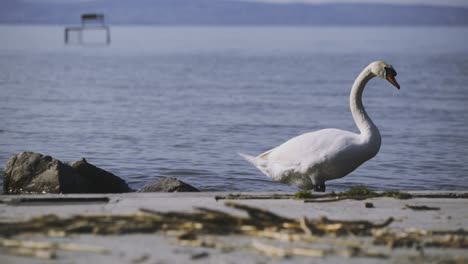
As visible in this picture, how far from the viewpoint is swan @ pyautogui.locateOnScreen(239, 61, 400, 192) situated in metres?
10.5

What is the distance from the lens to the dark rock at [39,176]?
36.1ft

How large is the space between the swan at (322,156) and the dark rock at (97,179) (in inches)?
87.3

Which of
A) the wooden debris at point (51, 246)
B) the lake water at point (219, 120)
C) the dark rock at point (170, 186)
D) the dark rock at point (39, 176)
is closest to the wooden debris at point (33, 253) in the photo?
the wooden debris at point (51, 246)

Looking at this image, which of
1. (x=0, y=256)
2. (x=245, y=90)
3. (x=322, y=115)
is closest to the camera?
(x=0, y=256)

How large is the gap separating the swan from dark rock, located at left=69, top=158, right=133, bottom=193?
2217 mm

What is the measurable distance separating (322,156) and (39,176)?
336 centimetres

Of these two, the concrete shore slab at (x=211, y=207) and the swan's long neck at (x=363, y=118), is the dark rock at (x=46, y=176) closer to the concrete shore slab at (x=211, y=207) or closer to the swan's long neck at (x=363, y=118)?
the concrete shore slab at (x=211, y=207)

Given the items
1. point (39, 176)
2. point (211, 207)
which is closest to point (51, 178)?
point (39, 176)

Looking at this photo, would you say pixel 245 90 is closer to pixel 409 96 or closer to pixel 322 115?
pixel 409 96

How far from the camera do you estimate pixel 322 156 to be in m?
10.4

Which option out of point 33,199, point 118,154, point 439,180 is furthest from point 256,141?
point 33,199

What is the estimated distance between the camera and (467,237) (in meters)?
7.16

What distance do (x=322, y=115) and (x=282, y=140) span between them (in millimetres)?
5846

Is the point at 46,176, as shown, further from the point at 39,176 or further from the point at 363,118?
the point at 363,118
